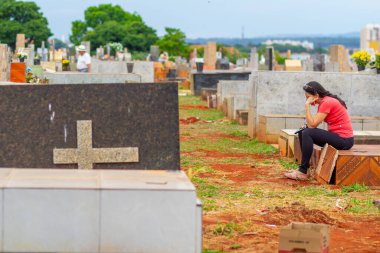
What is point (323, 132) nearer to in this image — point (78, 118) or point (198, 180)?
point (198, 180)

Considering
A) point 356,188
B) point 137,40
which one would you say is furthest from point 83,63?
point 137,40

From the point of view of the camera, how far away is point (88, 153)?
809cm

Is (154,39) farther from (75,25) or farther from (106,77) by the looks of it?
(106,77)

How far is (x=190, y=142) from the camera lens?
18.9 m

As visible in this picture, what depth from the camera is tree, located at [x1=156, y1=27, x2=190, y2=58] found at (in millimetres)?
101625

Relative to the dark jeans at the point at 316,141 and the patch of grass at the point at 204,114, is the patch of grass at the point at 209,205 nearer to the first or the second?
the dark jeans at the point at 316,141

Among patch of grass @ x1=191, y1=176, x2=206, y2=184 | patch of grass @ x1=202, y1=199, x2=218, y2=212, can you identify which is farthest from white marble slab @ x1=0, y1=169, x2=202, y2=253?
patch of grass @ x1=191, y1=176, x2=206, y2=184

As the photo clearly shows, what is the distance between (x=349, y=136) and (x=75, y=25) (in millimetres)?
135065

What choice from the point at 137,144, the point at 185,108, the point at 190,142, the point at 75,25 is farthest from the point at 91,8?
the point at 137,144

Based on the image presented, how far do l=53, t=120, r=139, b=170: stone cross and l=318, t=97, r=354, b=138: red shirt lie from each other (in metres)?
5.48

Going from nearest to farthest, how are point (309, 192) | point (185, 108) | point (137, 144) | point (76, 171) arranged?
point (76, 171) < point (137, 144) < point (309, 192) < point (185, 108)

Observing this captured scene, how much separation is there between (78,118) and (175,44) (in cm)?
9489

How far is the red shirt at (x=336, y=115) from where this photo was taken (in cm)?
1316

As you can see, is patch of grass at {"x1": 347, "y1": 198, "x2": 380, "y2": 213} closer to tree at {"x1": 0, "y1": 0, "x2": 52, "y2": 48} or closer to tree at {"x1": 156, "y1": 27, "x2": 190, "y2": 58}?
tree at {"x1": 156, "y1": 27, "x2": 190, "y2": 58}
